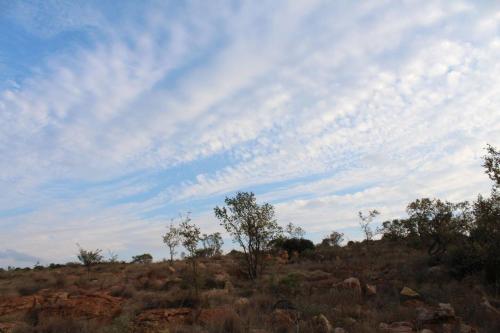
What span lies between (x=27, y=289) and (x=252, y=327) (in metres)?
15.8

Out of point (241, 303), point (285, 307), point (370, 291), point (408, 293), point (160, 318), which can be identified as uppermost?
point (160, 318)

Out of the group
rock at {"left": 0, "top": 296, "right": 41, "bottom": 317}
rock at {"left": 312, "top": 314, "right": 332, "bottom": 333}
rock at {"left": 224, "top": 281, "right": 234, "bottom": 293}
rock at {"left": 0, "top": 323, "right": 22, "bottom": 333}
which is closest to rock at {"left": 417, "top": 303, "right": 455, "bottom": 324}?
rock at {"left": 312, "top": 314, "right": 332, "bottom": 333}

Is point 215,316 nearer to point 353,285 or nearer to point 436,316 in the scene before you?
point 436,316

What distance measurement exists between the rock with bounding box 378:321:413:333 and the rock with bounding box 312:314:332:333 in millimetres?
1350

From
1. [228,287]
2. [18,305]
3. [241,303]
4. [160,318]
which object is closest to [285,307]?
[241,303]

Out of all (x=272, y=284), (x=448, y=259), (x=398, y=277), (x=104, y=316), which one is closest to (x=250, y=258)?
(x=272, y=284)

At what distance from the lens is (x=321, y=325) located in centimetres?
1090

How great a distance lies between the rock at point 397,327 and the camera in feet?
35.0

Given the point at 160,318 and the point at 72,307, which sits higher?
the point at 72,307

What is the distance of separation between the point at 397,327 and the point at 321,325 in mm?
2048

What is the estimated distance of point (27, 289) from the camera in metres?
21.6

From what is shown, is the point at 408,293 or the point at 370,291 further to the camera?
the point at 370,291

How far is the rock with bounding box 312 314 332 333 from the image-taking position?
10.7m

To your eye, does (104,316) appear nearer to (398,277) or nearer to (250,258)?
(250,258)
